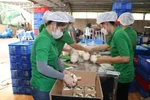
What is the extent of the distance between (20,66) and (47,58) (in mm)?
Answer: 1931

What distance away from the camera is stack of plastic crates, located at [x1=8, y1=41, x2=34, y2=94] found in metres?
2.62

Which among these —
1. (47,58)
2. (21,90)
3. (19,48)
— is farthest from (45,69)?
(21,90)

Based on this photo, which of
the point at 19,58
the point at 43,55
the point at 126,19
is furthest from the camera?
the point at 19,58

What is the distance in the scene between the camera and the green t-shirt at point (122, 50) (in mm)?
1334

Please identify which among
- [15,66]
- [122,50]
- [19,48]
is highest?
[122,50]

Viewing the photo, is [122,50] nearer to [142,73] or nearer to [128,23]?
[128,23]

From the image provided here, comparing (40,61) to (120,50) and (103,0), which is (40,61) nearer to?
(120,50)

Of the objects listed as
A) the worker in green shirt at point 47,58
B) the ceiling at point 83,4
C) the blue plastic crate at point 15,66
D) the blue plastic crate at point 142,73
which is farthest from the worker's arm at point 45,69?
the ceiling at point 83,4

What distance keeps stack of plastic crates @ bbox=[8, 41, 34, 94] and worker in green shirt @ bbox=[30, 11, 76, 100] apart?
5.23 feet

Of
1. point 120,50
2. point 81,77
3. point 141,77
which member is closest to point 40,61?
point 81,77

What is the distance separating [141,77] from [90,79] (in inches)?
74.6

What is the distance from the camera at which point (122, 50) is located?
133 centimetres

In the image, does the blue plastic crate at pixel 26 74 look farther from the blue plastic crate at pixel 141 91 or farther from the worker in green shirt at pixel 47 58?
the blue plastic crate at pixel 141 91

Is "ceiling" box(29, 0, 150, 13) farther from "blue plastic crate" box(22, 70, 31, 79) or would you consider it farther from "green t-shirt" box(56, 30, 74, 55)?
"green t-shirt" box(56, 30, 74, 55)
